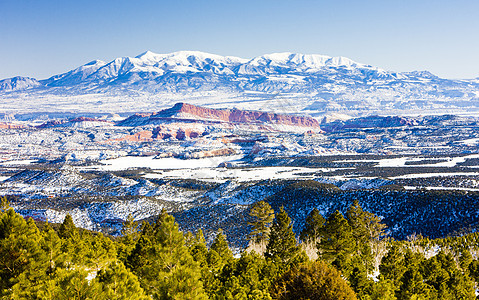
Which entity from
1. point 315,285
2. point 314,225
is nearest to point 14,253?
point 315,285

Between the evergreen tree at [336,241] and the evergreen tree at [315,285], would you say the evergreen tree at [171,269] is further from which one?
the evergreen tree at [336,241]

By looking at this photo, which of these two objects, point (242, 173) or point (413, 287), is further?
point (242, 173)

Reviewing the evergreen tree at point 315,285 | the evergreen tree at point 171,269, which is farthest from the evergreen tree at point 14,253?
the evergreen tree at point 315,285

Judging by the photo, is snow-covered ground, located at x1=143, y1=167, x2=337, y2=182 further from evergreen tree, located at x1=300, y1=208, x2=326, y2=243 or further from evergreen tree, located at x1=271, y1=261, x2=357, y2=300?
evergreen tree, located at x1=271, y1=261, x2=357, y2=300

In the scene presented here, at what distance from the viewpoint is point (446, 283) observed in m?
31.6

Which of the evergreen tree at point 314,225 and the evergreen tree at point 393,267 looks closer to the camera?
the evergreen tree at point 393,267

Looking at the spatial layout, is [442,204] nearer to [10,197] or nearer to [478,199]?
[478,199]

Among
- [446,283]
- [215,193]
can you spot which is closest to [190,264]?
[446,283]

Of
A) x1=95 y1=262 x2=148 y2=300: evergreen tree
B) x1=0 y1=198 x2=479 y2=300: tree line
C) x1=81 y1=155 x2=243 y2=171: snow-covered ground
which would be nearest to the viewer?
x1=95 y1=262 x2=148 y2=300: evergreen tree

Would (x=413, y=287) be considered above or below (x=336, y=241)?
above

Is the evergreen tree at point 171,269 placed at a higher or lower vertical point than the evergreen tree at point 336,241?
higher

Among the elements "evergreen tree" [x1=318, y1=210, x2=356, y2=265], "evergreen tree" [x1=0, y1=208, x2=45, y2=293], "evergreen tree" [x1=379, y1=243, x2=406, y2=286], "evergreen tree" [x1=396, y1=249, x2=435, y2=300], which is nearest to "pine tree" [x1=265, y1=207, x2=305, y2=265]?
"evergreen tree" [x1=318, y1=210, x2=356, y2=265]

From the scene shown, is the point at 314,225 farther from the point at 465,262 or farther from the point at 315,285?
the point at 315,285

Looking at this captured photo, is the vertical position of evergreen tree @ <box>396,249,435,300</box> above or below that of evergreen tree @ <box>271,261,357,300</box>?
below
